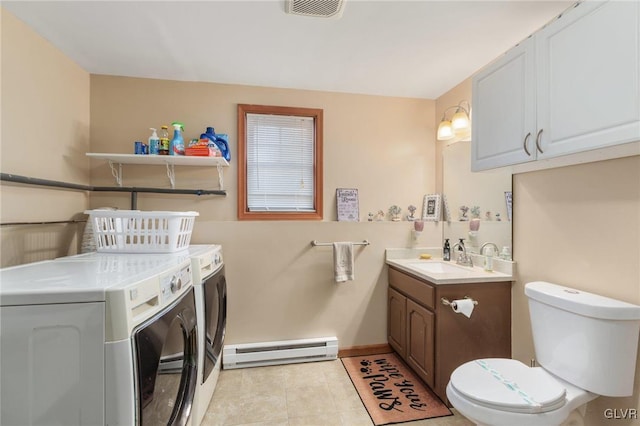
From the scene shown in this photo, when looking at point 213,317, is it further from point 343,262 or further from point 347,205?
point 347,205

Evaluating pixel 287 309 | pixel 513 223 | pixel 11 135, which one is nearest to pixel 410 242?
pixel 513 223

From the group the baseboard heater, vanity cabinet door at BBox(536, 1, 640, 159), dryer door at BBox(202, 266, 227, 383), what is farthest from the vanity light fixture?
dryer door at BBox(202, 266, 227, 383)

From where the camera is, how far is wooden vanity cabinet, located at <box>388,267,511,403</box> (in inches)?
70.8

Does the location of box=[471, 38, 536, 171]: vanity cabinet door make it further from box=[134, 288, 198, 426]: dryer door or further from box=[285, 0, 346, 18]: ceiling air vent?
box=[134, 288, 198, 426]: dryer door

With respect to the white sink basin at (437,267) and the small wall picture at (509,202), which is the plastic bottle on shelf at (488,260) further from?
the small wall picture at (509,202)

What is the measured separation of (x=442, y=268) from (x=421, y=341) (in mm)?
620

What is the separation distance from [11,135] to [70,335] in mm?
1444

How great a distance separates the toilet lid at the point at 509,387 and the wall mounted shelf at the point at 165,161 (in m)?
2.02

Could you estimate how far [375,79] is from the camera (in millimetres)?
2291

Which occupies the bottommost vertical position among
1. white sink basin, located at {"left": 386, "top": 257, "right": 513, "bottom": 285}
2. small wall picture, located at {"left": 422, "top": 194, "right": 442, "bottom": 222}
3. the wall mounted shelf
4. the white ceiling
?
→ white sink basin, located at {"left": 386, "top": 257, "right": 513, "bottom": 285}

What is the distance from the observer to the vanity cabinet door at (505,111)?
1.43 m

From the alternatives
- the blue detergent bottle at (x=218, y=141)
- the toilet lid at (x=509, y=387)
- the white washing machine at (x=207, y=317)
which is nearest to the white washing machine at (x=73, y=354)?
the white washing machine at (x=207, y=317)

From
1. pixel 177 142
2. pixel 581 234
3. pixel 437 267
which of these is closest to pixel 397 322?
pixel 437 267

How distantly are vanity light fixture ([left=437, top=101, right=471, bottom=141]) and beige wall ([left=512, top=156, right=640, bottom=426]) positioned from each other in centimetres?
62
